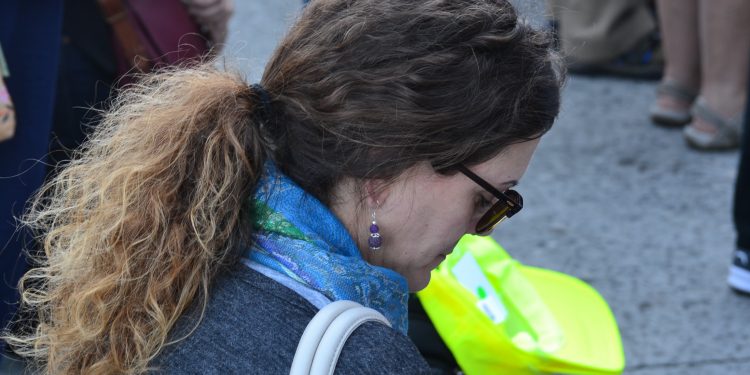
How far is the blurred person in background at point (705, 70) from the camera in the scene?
151 inches

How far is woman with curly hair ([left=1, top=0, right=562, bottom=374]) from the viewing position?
1.43 meters

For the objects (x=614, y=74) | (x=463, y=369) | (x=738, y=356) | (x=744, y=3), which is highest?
(x=463, y=369)

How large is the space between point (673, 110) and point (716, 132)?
0.31m

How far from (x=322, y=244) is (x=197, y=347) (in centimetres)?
25

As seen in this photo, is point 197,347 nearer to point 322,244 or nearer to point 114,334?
point 114,334

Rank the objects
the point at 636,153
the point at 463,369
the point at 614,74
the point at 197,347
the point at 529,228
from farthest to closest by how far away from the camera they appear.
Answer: the point at 614,74 < the point at 636,153 < the point at 529,228 < the point at 463,369 < the point at 197,347

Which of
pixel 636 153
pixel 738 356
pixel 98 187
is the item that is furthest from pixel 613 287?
pixel 98 187

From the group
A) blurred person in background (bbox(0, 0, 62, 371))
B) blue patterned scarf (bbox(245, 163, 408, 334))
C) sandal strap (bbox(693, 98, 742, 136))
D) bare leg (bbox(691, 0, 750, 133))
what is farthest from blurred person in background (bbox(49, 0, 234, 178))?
sandal strap (bbox(693, 98, 742, 136))

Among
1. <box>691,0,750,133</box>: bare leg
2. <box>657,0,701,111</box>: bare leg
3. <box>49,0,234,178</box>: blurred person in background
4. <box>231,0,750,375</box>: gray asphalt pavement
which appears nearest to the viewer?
<box>49,0,234,178</box>: blurred person in background

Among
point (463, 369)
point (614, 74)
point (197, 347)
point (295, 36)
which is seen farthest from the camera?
point (614, 74)

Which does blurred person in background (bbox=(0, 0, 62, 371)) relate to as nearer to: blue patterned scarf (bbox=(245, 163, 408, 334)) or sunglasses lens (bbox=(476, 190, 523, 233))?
blue patterned scarf (bbox=(245, 163, 408, 334))

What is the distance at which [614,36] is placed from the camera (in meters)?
4.83

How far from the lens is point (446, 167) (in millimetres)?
1534

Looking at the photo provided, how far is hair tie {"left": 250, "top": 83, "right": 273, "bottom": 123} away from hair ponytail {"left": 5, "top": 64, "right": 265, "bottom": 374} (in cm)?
1
